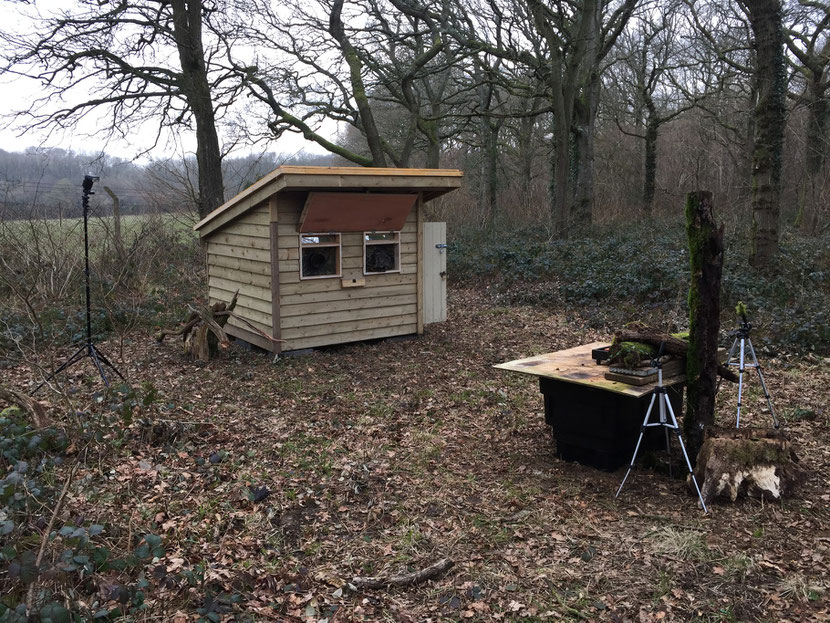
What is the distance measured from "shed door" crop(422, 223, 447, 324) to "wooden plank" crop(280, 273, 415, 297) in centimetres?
47

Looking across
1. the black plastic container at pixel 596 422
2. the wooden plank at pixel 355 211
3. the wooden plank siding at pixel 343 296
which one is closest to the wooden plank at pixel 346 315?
the wooden plank siding at pixel 343 296

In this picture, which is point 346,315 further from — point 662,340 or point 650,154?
point 650,154

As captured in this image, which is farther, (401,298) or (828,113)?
(828,113)

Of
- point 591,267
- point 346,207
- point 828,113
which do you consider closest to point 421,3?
point 591,267

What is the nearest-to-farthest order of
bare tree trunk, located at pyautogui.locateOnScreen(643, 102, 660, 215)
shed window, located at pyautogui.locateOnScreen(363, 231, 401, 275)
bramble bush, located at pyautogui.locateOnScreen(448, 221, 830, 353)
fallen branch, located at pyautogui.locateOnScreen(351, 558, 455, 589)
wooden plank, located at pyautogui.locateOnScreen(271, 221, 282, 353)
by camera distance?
fallen branch, located at pyautogui.locateOnScreen(351, 558, 455, 589)
wooden plank, located at pyautogui.locateOnScreen(271, 221, 282, 353)
bramble bush, located at pyautogui.locateOnScreen(448, 221, 830, 353)
shed window, located at pyautogui.locateOnScreen(363, 231, 401, 275)
bare tree trunk, located at pyautogui.locateOnScreen(643, 102, 660, 215)

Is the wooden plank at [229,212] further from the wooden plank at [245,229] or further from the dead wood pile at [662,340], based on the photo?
the dead wood pile at [662,340]

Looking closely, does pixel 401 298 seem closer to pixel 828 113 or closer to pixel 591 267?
pixel 591 267

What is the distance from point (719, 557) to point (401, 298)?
6988mm

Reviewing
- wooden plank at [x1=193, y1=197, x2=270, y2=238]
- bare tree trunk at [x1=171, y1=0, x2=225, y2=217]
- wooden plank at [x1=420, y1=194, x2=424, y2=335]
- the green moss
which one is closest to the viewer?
the green moss

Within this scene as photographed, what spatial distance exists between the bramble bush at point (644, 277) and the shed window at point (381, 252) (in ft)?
12.0

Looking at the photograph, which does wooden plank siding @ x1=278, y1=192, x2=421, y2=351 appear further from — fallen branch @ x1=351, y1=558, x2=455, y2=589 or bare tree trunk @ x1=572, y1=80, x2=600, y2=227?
bare tree trunk @ x1=572, y1=80, x2=600, y2=227

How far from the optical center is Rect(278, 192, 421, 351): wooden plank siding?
9047mm

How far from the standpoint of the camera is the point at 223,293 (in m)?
10.5

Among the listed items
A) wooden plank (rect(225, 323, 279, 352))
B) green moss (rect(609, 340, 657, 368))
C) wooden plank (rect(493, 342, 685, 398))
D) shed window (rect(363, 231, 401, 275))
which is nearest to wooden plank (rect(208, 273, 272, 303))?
wooden plank (rect(225, 323, 279, 352))
